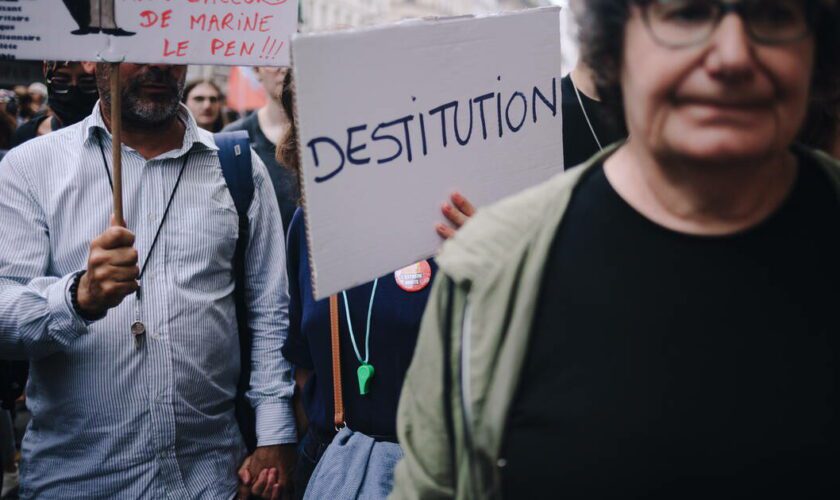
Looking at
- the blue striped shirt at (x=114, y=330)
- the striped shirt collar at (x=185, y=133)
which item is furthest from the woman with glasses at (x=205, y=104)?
the blue striped shirt at (x=114, y=330)

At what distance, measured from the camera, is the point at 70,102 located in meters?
4.16

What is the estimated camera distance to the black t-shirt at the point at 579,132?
291cm

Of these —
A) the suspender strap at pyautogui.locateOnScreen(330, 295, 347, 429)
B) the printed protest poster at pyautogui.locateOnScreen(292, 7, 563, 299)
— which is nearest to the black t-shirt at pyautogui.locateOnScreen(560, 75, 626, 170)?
the printed protest poster at pyautogui.locateOnScreen(292, 7, 563, 299)

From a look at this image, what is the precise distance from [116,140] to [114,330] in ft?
1.92

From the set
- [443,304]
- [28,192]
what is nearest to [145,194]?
[28,192]

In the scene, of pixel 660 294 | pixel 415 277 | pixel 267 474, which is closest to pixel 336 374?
pixel 415 277

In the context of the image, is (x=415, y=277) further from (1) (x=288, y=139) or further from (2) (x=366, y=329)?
(1) (x=288, y=139)

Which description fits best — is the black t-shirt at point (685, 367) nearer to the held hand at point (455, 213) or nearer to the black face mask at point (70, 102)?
the held hand at point (455, 213)

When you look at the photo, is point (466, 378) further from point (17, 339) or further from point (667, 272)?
point (17, 339)

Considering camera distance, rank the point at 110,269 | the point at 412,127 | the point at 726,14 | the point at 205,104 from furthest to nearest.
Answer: the point at 205,104 → the point at 110,269 → the point at 412,127 → the point at 726,14

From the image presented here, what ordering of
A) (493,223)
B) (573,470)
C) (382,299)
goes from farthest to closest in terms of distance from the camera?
1. (382,299)
2. (493,223)
3. (573,470)

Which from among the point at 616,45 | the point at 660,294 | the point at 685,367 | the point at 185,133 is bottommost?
the point at 685,367

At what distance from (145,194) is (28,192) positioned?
329 mm

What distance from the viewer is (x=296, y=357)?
110 inches
